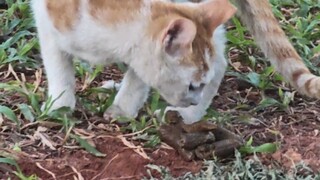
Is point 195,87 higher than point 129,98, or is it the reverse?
point 195,87

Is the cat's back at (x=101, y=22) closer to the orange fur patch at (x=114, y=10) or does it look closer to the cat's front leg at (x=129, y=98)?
the orange fur patch at (x=114, y=10)

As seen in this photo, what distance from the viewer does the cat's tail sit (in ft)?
15.3

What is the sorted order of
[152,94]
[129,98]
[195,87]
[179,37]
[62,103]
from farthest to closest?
[152,94] < [129,98] < [62,103] < [195,87] < [179,37]

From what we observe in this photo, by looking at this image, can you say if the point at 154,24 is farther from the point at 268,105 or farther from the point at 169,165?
the point at 268,105

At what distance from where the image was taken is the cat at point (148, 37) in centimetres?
402

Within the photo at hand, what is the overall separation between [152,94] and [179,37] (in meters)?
0.88

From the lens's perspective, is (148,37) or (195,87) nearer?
(148,37)

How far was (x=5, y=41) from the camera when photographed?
520 centimetres

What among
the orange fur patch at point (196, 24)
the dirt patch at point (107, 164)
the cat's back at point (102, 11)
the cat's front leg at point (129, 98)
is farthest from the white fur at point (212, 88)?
the cat's back at point (102, 11)

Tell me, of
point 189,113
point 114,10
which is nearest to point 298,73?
point 189,113

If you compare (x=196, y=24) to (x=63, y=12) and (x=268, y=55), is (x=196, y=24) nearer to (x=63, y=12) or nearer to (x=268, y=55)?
(x=63, y=12)

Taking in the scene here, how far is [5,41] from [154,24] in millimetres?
1460

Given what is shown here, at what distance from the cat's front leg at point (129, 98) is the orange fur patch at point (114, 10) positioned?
1.54 ft

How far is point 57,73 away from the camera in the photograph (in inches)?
175
